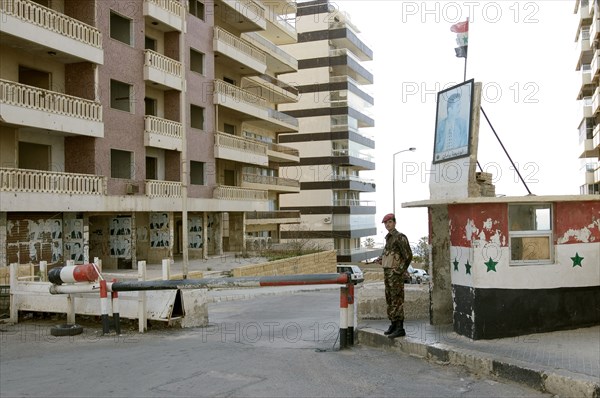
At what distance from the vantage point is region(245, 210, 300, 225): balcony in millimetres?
41000

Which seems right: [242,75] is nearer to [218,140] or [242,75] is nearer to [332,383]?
[218,140]

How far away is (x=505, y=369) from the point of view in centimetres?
611

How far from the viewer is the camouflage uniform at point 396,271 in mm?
7820

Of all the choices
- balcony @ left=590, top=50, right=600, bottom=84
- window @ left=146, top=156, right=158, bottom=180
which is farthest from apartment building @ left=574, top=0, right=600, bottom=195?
window @ left=146, top=156, right=158, bottom=180

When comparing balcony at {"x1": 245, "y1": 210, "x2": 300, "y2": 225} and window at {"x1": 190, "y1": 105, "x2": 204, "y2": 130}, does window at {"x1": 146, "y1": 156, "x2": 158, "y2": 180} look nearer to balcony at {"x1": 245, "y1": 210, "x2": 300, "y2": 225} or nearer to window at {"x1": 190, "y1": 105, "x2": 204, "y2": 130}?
window at {"x1": 190, "y1": 105, "x2": 204, "y2": 130}

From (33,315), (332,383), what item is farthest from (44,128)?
(332,383)

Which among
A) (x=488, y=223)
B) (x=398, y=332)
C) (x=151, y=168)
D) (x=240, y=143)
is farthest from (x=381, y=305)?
(x=240, y=143)

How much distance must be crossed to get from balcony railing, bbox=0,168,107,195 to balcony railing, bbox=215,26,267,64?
14.4 meters

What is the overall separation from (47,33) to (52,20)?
636mm

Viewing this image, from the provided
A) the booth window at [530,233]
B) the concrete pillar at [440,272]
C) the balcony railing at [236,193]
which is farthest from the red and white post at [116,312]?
the balcony railing at [236,193]

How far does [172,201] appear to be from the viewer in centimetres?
2773

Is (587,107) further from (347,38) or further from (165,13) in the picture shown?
(165,13)

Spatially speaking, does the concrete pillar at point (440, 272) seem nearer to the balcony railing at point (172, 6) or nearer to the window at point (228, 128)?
the balcony railing at point (172, 6)

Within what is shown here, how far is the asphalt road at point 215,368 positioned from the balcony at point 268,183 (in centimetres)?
3042
